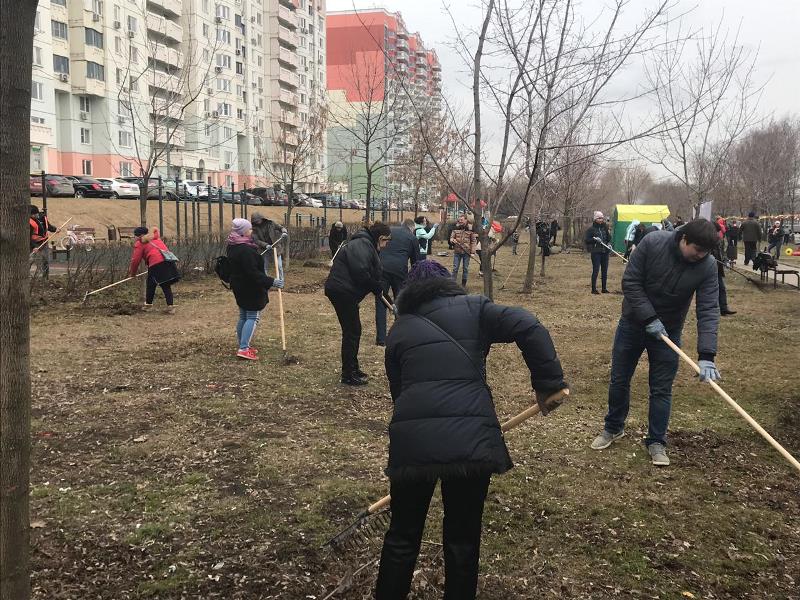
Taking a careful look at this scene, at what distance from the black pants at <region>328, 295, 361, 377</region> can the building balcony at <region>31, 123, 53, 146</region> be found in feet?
125

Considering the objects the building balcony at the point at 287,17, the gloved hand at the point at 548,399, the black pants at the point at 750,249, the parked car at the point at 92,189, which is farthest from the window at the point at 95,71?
the gloved hand at the point at 548,399

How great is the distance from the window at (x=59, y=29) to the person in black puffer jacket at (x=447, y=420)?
46695 millimetres

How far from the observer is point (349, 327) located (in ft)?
21.1

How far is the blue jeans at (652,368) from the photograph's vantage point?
14.5 feet

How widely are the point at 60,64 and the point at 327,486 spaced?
150ft

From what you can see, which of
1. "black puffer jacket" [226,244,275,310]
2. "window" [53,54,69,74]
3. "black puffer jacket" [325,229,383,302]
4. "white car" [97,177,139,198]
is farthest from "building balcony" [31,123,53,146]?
"black puffer jacket" [325,229,383,302]

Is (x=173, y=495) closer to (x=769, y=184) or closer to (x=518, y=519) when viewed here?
(x=518, y=519)

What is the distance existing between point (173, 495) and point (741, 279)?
1707cm

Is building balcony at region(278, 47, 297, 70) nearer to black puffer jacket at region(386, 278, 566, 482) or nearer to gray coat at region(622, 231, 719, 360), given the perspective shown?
gray coat at region(622, 231, 719, 360)

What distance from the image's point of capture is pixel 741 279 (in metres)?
17.2

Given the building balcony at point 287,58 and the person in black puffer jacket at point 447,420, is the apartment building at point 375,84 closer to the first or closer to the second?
the person in black puffer jacket at point 447,420

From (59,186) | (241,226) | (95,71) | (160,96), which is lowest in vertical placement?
(241,226)

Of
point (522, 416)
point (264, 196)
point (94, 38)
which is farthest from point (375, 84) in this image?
point (94, 38)

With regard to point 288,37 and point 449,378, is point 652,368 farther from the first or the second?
point 288,37
